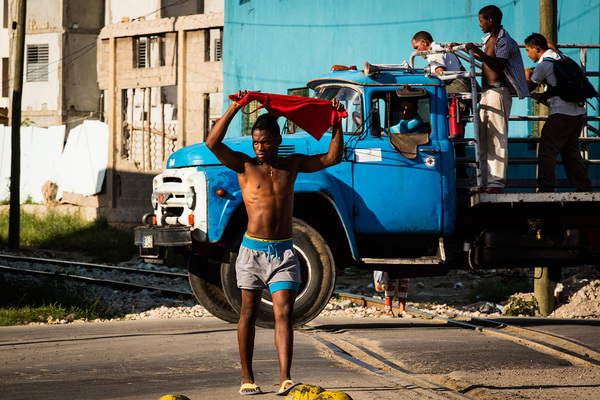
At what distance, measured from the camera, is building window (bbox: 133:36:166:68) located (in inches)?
1035

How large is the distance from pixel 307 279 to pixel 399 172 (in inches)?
58.5

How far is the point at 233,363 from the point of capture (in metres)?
6.51

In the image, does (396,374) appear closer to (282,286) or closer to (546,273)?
(282,286)

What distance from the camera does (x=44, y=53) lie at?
36375 millimetres

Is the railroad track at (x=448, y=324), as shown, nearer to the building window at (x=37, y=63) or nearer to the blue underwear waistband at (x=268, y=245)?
the blue underwear waistband at (x=268, y=245)

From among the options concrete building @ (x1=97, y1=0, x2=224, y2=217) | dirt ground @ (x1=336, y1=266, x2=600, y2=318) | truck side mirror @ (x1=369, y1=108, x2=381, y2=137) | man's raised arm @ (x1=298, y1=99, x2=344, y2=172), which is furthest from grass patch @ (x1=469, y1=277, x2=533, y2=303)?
concrete building @ (x1=97, y1=0, x2=224, y2=217)

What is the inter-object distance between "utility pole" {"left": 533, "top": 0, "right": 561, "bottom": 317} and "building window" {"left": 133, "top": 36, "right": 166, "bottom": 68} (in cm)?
1731

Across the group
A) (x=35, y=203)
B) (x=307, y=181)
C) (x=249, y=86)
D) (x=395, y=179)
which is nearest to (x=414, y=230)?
(x=395, y=179)

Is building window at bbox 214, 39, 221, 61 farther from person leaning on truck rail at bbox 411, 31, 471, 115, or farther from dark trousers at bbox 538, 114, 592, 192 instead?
dark trousers at bbox 538, 114, 592, 192

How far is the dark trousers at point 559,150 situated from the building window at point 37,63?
1227 inches

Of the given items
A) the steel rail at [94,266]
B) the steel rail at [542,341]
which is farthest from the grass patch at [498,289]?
the steel rail at [94,266]

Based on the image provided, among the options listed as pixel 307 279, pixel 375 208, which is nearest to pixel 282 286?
pixel 307 279

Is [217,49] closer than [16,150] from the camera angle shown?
No

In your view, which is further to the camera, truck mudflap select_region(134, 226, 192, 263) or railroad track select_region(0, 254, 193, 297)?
railroad track select_region(0, 254, 193, 297)
